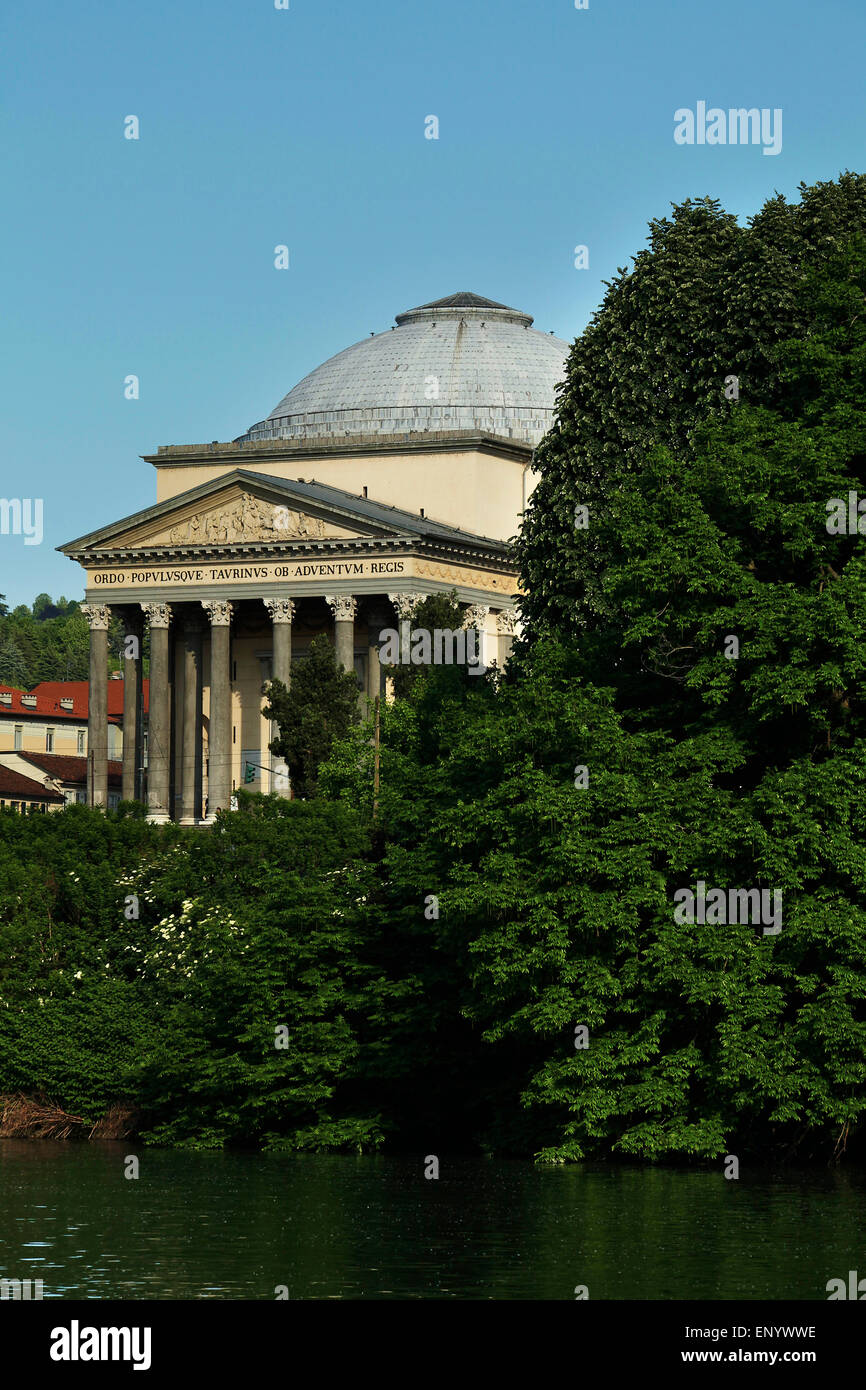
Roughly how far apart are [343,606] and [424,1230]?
64959mm

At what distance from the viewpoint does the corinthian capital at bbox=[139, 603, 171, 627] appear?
10975 cm

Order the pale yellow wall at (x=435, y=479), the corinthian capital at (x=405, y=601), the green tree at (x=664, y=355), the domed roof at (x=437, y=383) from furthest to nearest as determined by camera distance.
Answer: the domed roof at (x=437, y=383) < the pale yellow wall at (x=435, y=479) < the corinthian capital at (x=405, y=601) < the green tree at (x=664, y=355)

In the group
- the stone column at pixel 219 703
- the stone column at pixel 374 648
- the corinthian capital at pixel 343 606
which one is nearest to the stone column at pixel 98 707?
the stone column at pixel 219 703

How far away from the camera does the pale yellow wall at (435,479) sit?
10944cm

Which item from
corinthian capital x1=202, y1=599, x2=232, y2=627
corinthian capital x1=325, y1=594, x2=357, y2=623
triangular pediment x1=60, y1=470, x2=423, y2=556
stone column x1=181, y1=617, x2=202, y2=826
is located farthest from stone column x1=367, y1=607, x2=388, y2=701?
stone column x1=181, y1=617, x2=202, y2=826

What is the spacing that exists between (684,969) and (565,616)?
14.6 metres

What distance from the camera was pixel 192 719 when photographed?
11344 cm

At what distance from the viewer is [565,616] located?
5894 centimetres

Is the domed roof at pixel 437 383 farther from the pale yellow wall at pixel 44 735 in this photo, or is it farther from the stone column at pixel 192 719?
the pale yellow wall at pixel 44 735

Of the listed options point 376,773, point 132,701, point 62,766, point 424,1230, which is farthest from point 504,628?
point 424,1230

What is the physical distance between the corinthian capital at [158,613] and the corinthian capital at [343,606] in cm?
826

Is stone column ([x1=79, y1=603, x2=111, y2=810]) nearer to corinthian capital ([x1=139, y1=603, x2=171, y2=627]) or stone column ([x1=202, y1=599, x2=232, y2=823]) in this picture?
corinthian capital ([x1=139, y1=603, x2=171, y2=627])

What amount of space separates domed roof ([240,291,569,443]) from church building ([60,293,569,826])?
0.12 meters

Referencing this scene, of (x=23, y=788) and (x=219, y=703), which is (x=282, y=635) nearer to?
(x=219, y=703)
